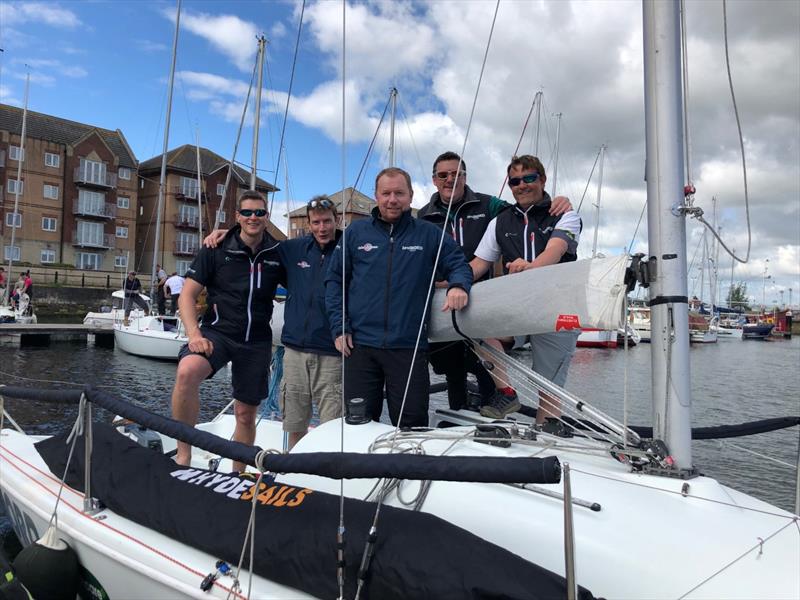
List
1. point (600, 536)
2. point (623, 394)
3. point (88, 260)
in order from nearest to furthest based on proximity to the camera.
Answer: point (600, 536) < point (623, 394) < point (88, 260)

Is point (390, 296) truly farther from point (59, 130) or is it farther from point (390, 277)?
point (59, 130)

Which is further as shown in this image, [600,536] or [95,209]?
[95,209]

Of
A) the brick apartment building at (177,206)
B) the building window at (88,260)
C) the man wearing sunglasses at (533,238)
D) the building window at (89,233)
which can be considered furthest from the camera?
the brick apartment building at (177,206)

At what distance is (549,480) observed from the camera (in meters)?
1.88

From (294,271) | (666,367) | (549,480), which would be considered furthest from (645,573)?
(294,271)

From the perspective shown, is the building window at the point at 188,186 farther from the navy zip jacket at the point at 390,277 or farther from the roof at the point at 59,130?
the navy zip jacket at the point at 390,277

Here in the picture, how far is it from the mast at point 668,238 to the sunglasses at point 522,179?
0.99 meters

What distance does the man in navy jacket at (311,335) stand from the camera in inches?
163

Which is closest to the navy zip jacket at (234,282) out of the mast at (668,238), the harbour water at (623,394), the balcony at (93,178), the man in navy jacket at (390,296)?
the man in navy jacket at (390,296)

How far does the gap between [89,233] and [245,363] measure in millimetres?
48755

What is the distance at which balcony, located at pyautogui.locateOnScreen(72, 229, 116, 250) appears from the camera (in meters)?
46.0

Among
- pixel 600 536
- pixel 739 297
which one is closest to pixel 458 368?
pixel 600 536

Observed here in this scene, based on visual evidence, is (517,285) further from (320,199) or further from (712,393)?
(712,393)

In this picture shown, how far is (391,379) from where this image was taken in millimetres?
3545
